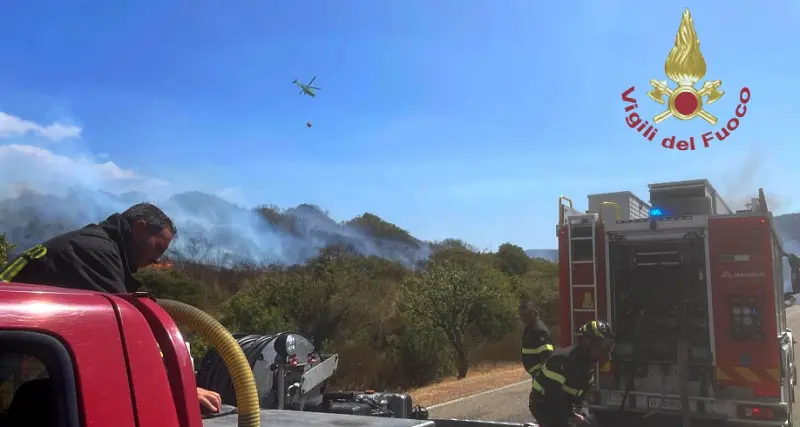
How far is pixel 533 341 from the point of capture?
631cm

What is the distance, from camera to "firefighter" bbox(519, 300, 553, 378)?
→ 616 cm

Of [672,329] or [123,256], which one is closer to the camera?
[123,256]

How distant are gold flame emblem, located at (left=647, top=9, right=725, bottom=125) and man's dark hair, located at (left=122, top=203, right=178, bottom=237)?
978cm

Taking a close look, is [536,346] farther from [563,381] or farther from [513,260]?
[513,260]

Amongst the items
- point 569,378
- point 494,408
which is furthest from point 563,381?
point 494,408

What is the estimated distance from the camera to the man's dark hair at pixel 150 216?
254 cm

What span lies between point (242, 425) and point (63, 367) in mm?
576

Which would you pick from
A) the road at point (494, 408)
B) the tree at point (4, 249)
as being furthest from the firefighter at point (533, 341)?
the tree at point (4, 249)

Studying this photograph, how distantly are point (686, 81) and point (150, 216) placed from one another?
11091 millimetres

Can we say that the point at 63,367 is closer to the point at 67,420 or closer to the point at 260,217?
the point at 67,420

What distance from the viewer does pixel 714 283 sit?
23.3ft

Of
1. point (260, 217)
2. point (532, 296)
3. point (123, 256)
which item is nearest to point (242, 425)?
point (123, 256)

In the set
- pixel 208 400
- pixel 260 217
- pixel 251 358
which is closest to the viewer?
pixel 208 400

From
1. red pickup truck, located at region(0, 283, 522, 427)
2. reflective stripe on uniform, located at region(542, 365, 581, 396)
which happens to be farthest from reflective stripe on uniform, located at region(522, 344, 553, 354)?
red pickup truck, located at region(0, 283, 522, 427)
